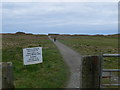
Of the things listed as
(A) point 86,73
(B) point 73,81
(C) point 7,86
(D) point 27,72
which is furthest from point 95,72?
(D) point 27,72

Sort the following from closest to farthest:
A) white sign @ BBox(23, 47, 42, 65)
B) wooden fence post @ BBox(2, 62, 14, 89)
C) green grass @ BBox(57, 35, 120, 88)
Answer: wooden fence post @ BBox(2, 62, 14, 89) → white sign @ BBox(23, 47, 42, 65) → green grass @ BBox(57, 35, 120, 88)

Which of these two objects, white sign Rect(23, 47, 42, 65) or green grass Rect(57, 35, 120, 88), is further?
green grass Rect(57, 35, 120, 88)

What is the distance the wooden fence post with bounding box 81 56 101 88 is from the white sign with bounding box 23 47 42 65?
7236 mm

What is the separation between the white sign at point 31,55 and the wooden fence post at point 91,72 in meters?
7.24

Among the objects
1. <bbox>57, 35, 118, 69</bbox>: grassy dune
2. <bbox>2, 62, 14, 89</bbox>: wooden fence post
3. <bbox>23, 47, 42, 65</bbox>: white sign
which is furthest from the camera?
<bbox>57, 35, 118, 69</bbox>: grassy dune

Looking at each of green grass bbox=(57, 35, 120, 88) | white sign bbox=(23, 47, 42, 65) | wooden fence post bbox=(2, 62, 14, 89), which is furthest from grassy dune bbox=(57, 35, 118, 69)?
wooden fence post bbox=(2, 62, 14, 89)

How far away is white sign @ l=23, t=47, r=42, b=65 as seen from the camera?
501 inches

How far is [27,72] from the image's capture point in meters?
11.6

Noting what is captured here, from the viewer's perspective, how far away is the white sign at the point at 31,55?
501 inches

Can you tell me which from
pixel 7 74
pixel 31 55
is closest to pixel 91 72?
pixel 7 74

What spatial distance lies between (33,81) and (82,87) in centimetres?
376

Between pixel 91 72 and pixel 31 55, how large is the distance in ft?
24.5

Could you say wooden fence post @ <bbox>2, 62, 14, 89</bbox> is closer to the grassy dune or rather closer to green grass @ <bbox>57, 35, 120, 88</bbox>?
green grass @ <bbox>57, 35, 120, 88</bbox>

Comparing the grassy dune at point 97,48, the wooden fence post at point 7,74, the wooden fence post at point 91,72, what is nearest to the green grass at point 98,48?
the grassy dune at point 97,48
